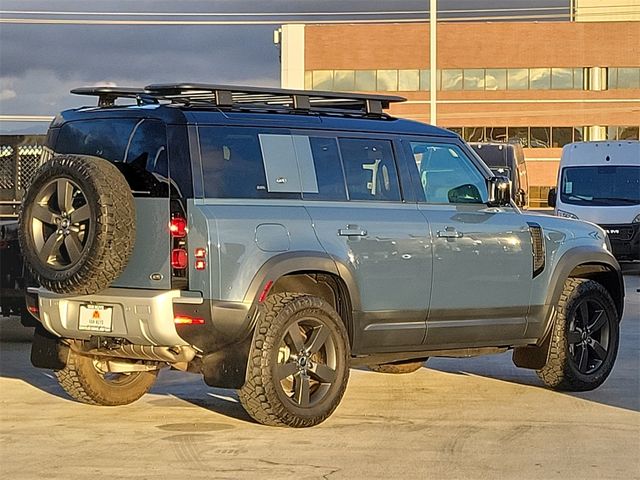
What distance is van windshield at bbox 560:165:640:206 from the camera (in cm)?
2681

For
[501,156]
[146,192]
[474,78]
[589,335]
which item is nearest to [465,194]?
[589,335]

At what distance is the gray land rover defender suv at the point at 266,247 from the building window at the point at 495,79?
65150 millimetres

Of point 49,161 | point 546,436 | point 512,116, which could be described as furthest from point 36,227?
point 512,116

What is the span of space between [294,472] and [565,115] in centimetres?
6886

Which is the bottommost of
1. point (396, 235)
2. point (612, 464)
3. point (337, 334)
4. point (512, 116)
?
point (612, 464)

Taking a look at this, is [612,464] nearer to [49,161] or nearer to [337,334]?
[337,334]

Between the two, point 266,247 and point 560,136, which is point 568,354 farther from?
point 560,136

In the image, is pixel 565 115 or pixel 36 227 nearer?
pixel 36 227

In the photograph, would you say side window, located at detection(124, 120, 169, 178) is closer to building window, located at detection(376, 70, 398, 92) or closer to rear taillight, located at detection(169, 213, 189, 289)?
rear taillight, located at detection(169, 213, 189, 289)

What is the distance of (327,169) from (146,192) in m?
1.36

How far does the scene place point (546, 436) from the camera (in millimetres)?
8430

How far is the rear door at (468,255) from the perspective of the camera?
951cm

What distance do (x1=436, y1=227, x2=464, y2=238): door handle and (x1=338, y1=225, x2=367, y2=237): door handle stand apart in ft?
2.41

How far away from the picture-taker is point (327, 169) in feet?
29.6
